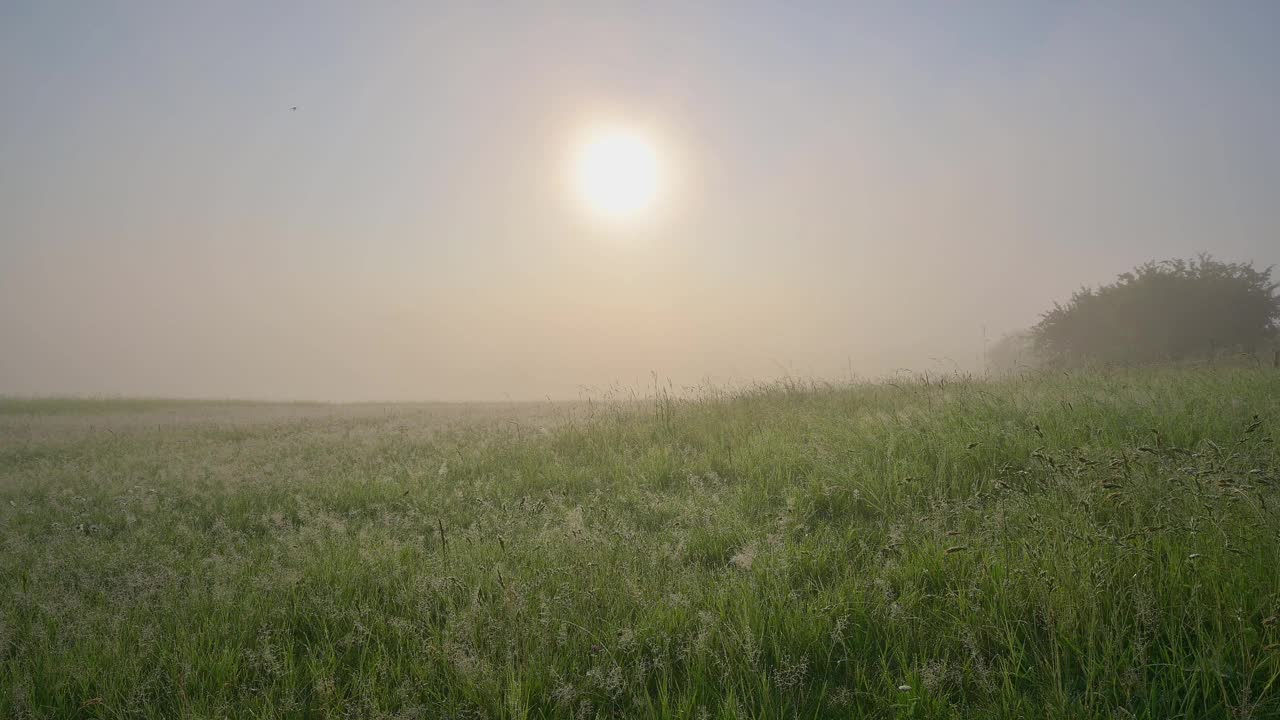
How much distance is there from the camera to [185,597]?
354 cm

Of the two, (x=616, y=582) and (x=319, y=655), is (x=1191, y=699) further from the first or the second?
(x=319, y=655)

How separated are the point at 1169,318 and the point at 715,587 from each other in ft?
83.8

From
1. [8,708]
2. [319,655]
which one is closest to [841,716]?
[319,655]

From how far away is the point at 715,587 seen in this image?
10.4 ft

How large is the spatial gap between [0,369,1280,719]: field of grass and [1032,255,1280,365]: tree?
18753 millimetres

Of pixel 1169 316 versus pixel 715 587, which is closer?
pixel 715 587

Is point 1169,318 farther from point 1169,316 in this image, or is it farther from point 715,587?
point 715,587

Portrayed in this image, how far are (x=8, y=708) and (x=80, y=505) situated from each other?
4949mm

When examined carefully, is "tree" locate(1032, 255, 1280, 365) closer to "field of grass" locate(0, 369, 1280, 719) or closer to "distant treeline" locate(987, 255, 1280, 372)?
"distant treeline" locate(987, 255, 1280, 372)

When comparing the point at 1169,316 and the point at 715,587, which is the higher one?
the point at 1169,316

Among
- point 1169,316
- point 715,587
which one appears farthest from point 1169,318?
point 715,587

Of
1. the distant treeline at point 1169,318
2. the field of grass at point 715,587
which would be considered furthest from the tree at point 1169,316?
the field of grass at point 715,587

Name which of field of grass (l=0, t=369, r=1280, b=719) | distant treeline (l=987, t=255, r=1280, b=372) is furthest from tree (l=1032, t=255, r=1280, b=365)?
field of grass (l=0, t=369, r=1280, b=719)

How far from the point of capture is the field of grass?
7.73ft
